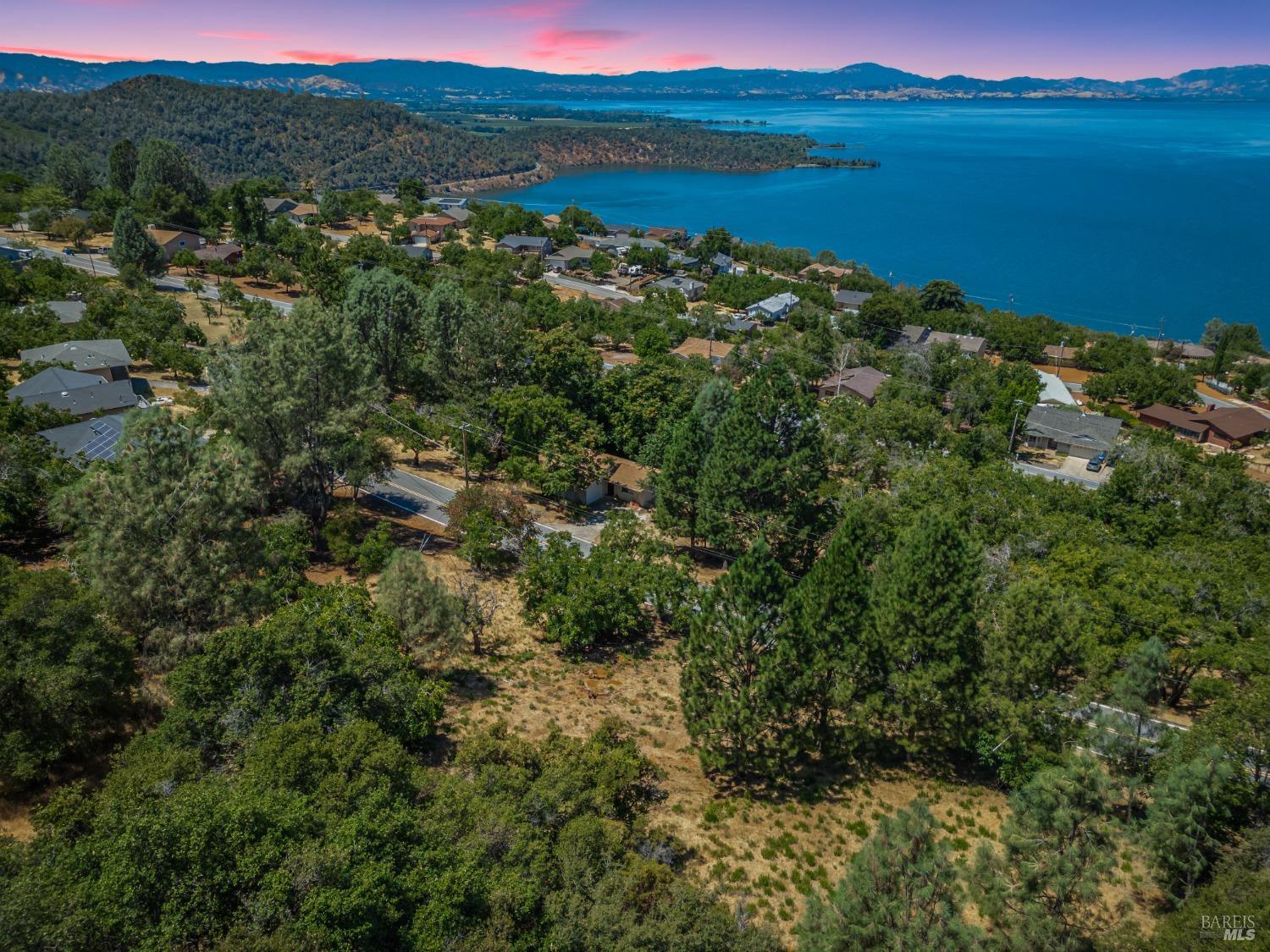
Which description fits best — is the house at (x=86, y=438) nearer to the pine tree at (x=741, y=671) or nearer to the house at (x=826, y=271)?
the pine tree at (x=741, y=671)

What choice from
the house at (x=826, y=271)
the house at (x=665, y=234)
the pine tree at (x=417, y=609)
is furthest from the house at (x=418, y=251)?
the pine tree at (x=417, y=609)

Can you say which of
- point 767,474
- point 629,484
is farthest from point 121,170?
point 767,474

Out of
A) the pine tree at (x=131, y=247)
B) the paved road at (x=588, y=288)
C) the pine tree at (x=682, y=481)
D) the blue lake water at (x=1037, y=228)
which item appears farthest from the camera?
the blue lake water at (x=1037, y=228)

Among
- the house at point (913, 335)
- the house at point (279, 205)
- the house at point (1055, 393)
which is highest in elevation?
the house at point (279, 205)

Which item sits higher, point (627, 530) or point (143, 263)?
point (143, 263)

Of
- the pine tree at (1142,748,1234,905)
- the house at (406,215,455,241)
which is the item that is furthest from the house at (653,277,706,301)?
the pine tree at (1142,748,1234,905)

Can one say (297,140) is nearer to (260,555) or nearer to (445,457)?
(445,457)

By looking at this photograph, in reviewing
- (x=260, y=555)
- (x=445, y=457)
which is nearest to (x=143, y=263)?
(x=445, y=457)
